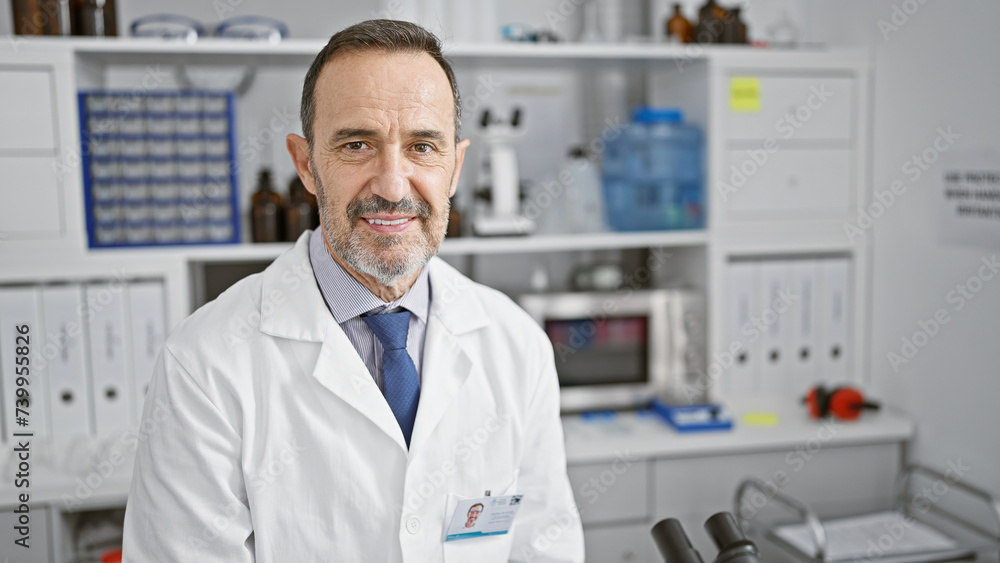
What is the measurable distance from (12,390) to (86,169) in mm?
559

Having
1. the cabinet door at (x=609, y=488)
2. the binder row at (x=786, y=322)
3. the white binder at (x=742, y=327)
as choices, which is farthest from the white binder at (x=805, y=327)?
the cabinet door at (x=609, y=488)

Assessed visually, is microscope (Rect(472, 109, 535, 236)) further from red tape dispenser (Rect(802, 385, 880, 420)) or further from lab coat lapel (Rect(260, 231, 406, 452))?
lab coat lapel (Rect(260, 231, 406, 452))

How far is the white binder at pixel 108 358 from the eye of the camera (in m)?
1.91

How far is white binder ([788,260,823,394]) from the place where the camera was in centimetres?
227

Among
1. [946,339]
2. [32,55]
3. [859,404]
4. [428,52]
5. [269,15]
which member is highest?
[269,15]

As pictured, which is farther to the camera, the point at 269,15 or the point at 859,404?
the point at 269,15

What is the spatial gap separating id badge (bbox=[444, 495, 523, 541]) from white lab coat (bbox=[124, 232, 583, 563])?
14mm

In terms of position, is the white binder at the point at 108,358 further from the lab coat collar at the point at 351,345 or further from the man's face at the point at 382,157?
the man's face at the point at 382,157

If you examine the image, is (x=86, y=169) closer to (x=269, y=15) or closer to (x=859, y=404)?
(x=269, y=15)

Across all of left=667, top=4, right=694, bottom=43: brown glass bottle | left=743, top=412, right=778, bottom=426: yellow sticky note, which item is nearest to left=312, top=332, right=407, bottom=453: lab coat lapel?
left=743, top=412, right=778, bottom=426: yellow sticky note

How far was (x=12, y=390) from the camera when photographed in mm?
1887

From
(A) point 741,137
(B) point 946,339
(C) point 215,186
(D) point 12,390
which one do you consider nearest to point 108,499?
(D) point 12,390

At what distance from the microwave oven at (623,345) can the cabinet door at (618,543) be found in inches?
14.8

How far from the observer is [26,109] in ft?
6.06
